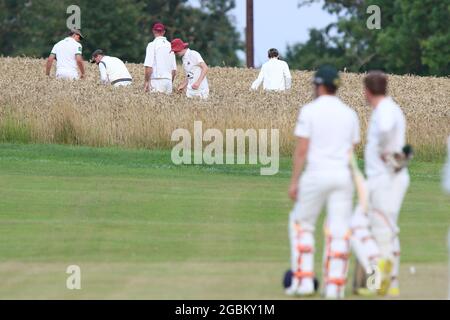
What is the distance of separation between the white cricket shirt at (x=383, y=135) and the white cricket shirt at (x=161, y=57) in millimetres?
18312

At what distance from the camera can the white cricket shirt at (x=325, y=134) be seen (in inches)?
500

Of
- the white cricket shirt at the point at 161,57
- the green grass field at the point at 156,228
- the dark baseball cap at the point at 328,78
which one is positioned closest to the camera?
the dark baseball cap at the point at 328,78

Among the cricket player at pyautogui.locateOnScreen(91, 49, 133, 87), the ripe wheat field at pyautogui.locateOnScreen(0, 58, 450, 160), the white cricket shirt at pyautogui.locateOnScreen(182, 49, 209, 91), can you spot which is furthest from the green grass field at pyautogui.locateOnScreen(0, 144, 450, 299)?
the cricket player at pyautogui.locateOnScreen(91, 49, 133, 87)

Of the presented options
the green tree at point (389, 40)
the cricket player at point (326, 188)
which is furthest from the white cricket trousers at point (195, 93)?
the green tree at point (389, 40)

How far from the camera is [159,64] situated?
31.9 m

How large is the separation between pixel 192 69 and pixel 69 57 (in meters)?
5.00

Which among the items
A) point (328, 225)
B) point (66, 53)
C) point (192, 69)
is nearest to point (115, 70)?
point (66, 53)

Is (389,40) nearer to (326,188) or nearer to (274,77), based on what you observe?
(274,77)

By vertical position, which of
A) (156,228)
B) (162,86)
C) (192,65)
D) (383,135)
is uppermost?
(192,65)

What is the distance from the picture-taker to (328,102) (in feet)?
42.0

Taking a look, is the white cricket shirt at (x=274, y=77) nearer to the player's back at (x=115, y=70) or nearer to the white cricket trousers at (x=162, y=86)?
the white cricket trousers at (x=162, y=86)

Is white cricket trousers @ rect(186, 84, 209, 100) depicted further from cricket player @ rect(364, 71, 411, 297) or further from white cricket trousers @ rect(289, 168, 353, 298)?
white cricket trousers @ rect(289, 168, 353, 298)
